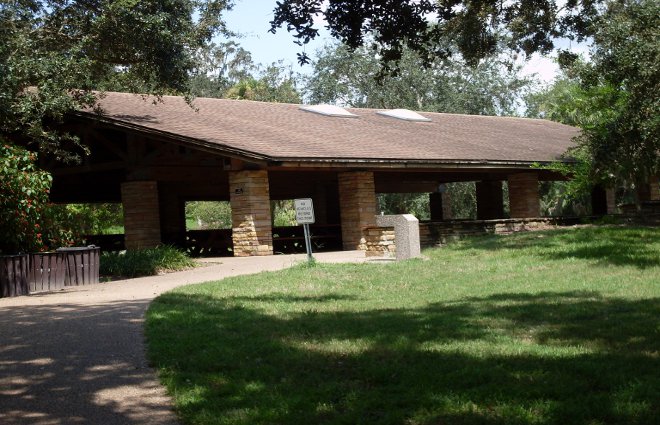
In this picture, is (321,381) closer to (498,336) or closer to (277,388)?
(277,388)

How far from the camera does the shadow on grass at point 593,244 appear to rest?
13.2 m

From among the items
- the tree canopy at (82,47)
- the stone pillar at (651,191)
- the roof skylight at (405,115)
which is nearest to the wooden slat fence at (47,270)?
the tree canopy at (82,47)

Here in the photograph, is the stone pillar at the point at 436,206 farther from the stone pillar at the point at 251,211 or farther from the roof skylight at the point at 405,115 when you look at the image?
the stone pillar at the point at 251,211

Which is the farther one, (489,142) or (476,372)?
(489,142)

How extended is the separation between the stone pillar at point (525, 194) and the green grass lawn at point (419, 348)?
46.0 feet

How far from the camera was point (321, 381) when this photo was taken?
5.60 meters

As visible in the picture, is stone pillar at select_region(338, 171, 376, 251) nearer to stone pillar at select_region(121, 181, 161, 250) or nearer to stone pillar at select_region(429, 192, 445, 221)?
stone pillar at select_region(121, 181, 161, 250)

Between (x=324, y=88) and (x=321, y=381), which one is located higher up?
(x=324, y=88)

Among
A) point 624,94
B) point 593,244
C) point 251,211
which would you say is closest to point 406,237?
point 593,244

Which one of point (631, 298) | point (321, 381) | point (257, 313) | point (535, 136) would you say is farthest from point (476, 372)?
point (535, 136)

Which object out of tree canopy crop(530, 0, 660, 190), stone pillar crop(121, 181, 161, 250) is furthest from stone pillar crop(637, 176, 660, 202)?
stone pillar crop(121, 181, 161, 250)

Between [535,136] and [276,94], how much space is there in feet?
72.3

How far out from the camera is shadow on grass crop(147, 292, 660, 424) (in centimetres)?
476

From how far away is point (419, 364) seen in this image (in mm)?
5914
